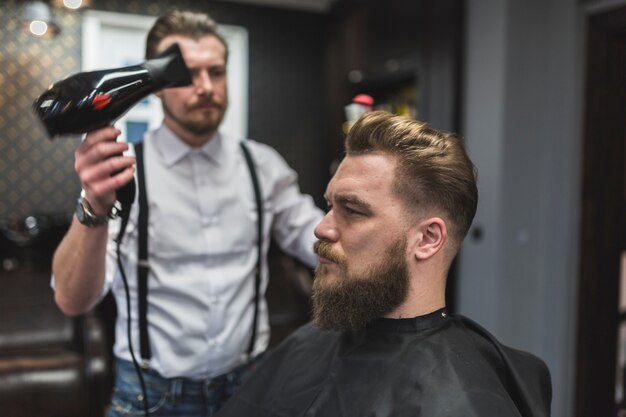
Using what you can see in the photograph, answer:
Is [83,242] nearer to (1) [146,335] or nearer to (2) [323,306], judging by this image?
(1) [146,335]

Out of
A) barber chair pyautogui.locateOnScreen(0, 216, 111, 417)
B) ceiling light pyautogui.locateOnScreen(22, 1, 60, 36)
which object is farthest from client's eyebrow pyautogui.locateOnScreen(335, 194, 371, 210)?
ceiling light pyautogui.locateOnScreen(22, 1, 60, 36)

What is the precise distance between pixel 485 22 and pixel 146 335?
281cm

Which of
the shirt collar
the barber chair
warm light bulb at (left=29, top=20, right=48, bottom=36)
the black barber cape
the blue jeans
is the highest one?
warm light bulb at (left=29, top=20, right=48, bottom=36)

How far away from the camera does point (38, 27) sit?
4.27 m

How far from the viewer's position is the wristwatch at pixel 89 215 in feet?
3.90

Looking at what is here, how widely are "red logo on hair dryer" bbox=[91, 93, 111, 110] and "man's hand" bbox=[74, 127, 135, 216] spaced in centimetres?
4

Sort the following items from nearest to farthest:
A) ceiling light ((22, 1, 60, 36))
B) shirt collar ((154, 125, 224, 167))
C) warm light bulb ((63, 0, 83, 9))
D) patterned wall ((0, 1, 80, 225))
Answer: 1. shirt collar ((154, 125, 224, 167))
2. warm light bulb ((63, 0, 83, 9))
3. ceiling light ((22, 1, 60, 36))
4. patterned wall ((0, 1, 80, 225))

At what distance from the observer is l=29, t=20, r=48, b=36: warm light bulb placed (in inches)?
165

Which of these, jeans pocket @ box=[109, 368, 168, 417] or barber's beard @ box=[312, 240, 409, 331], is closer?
barber's beard @ box=[312, 240, 409, 331]

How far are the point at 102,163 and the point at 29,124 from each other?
385cm

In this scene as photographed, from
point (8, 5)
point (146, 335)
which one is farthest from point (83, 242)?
point (8, 5)

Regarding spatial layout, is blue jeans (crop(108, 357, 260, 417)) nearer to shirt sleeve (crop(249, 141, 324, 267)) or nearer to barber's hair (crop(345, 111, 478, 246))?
shirt sleeve (crop(249, 141, 324, 267))

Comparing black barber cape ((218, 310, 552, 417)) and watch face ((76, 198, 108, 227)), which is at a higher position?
watch face ((76, 198, 108, 227))

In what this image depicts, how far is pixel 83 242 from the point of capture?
128cm
